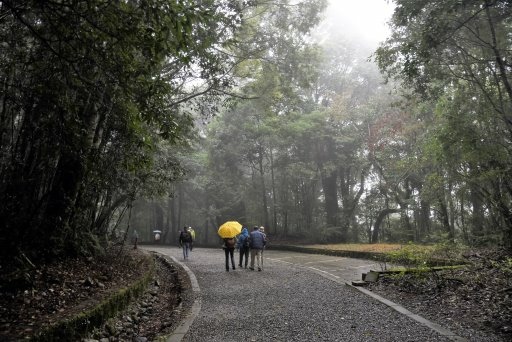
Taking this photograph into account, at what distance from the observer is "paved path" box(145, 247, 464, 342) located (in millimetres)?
5094

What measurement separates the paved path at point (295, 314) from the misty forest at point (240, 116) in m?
2.82

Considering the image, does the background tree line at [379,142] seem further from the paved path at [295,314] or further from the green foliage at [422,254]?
the paved path at [295,314]

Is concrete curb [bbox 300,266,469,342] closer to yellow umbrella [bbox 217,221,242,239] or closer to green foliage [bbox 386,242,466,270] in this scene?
green foliage [bbox 386,242,466,270]

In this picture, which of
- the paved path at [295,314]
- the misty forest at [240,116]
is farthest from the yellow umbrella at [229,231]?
the misty forest at [240,116]

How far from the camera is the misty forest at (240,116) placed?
4.77m

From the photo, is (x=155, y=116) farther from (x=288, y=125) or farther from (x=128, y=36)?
(x=288, y=125)

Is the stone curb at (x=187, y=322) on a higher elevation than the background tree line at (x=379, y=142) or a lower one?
lower

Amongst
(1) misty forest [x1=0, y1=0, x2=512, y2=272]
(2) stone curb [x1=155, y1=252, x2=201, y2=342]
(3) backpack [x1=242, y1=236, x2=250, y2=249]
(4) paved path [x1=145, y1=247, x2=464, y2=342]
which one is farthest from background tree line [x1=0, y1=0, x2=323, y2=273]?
(3) backpack [x1=242, y1=236, x2=250, y2=249]

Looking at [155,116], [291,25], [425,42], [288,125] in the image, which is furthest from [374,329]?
[288,125]

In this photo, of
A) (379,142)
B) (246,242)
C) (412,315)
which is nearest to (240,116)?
(379,142)

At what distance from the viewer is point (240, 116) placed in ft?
84.6

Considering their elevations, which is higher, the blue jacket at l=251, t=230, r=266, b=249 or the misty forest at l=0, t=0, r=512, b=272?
the misty forest at l=0, t=0, r=512, b=272

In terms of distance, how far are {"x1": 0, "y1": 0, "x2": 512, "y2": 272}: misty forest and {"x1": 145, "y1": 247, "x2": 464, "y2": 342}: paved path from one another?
2.82 m

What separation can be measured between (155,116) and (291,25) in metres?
11.0
